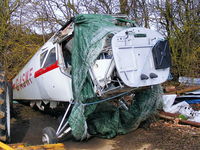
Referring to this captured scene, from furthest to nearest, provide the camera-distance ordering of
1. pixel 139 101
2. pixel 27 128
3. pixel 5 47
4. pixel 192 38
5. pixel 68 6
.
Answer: pixel 68 6 < pixel 192 38 < pixel 5 47 < pixel 27 128 < pixel 139 101

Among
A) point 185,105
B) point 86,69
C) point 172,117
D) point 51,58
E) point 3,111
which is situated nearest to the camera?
point 3,111

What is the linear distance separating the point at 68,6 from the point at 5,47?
4.17 meters

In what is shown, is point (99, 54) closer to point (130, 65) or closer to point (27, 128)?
point (130, 65)

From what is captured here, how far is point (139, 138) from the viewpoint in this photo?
18.7 feet

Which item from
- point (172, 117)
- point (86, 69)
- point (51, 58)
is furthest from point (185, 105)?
point (51, 58)

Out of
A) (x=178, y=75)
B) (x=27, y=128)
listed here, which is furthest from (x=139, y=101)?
(x=178, y=75)

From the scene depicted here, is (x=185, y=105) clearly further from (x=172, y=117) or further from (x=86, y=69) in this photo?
(x=86, y=69)

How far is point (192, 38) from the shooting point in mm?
10102

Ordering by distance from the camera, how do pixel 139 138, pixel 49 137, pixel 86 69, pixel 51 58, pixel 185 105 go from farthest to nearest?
pixel 185 105, pixel 51 58, pixel 139 138, pixel 49 137, pixel 86 69

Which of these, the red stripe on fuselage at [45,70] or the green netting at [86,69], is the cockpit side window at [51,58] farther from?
the green netting at [86,69]

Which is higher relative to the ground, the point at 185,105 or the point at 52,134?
the point at 185,105

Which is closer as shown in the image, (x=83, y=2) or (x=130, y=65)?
(x=130, y=65)

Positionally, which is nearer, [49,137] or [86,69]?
[86,69]

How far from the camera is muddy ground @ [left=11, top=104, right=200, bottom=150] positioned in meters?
5.18
